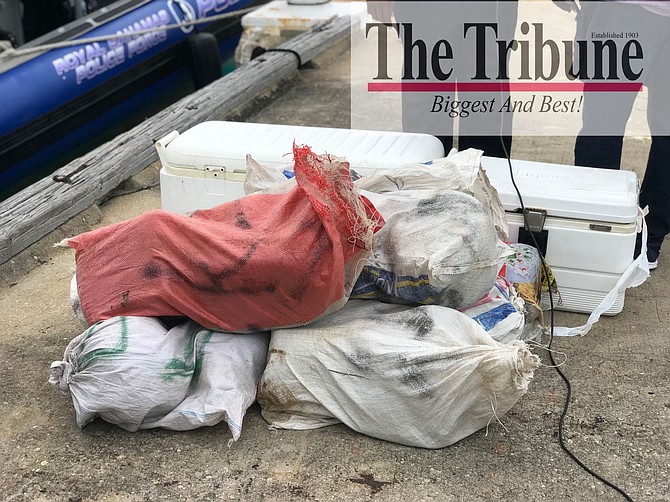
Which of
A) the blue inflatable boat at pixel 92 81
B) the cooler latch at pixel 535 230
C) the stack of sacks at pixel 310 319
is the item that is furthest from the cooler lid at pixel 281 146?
the blue inflatable boat at pixel 92 81

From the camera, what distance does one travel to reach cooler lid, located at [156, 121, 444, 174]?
10.4ft

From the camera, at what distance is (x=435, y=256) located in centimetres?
230

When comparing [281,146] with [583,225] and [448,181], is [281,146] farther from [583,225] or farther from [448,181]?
[583,225]

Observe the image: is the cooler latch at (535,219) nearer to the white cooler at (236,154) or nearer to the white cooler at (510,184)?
the white cooler at (510,184)

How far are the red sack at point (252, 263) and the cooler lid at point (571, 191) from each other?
0.80 meters

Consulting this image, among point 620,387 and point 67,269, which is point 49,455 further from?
point 620,387

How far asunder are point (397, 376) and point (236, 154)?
55.6 inches

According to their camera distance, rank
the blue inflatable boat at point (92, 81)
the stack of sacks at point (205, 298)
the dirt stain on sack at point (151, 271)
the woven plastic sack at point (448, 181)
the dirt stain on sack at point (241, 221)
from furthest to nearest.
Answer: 1. the blue inflatable boat at point (92, 81)
2. the woven plastic sack at point (448, 181)
3. the dirt stain on sack at point (241, 221)
4. the dirt stain on sack at point (151, 271)
5. the stack of sacks at point (205, 298)

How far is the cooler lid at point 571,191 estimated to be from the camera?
2799 mm

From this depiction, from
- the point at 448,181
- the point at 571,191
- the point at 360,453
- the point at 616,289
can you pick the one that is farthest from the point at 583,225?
the point at 360,453

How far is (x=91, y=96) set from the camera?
616cm

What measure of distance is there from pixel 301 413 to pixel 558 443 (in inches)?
29.2

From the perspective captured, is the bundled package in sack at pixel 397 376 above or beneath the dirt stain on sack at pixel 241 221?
beneath

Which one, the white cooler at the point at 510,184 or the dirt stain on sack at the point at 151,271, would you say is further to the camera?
the white cooler at the point at 510,184
